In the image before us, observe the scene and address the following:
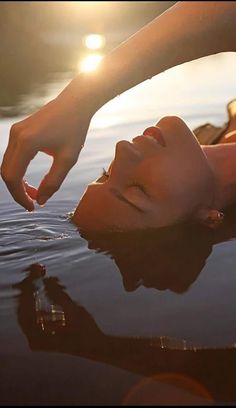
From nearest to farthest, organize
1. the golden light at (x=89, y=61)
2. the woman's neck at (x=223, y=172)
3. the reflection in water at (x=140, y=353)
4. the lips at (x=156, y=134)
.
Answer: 1. the reflection in water at (x=140, y=353)
2. the lips at (x=156, y=134)
3. the woman's neck at (x=223, y=172)
4. the golden light at (x=89, y=61)

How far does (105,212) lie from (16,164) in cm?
42

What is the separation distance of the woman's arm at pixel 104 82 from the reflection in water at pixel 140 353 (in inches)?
11.2

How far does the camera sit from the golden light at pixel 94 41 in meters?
7.69

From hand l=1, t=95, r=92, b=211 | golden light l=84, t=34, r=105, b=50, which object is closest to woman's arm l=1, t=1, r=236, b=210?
hand l=1, t=95, r=92, b=211

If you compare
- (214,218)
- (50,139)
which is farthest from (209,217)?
(50,139)

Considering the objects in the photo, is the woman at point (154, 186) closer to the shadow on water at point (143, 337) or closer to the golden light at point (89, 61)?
the shadow on water at point (143, 337)

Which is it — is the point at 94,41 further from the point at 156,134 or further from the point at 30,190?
the point at 30,190

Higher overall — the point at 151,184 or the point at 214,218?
the point at 151,184

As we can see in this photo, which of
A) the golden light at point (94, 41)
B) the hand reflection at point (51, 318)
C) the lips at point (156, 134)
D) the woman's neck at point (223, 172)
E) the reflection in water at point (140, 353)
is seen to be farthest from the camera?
the golden light at point (94, 41)

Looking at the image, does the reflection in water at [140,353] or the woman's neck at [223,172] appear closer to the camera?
the reflection in water at [140,353]

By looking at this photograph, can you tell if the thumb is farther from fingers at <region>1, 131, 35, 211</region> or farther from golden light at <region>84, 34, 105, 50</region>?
golden light at <region>84, 34, 105, 50</region>

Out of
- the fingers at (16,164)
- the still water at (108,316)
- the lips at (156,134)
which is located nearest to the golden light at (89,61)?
the still water at (108,316)

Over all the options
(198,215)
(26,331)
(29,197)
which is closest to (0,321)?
(26,331)

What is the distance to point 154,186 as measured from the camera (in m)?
1.64
